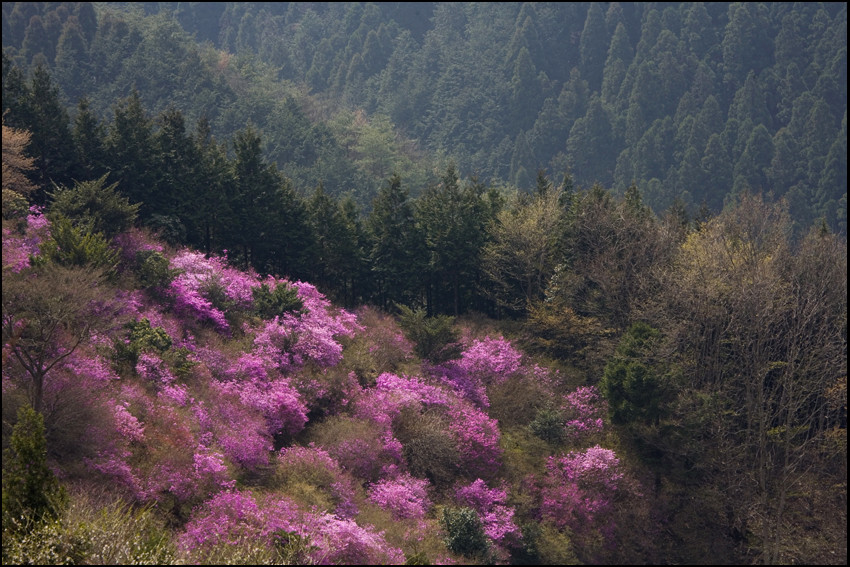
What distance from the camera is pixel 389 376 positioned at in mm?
39031

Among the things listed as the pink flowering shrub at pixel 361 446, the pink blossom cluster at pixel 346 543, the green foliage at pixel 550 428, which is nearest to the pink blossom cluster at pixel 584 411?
the green foliage at pixel 550 428

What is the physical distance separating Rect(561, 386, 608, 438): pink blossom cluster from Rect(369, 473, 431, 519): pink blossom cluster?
9581 millimetres

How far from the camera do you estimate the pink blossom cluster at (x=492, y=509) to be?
1314 inches

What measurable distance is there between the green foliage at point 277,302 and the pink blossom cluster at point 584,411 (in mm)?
13386

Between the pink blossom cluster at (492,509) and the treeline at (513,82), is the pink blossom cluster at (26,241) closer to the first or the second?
the pink blossom cluster at (492,509)

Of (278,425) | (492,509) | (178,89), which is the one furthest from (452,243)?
(178,89)

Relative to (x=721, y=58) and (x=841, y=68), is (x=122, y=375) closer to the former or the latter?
(x=841, y=68)

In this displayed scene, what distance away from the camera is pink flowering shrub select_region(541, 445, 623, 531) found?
1411 inches

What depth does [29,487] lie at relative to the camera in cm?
2070

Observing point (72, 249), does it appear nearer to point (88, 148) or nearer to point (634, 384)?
point (88, 148)

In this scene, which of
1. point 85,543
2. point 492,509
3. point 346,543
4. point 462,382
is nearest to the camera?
point 85,543

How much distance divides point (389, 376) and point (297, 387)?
16.5 feet

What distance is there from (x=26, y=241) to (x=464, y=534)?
67.9 ft

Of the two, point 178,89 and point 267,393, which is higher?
point 267,393
